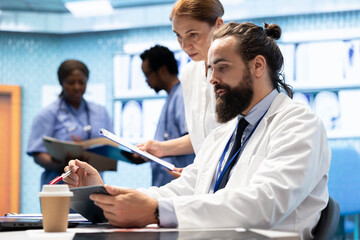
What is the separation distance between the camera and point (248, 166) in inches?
61.6

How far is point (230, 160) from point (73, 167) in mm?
517

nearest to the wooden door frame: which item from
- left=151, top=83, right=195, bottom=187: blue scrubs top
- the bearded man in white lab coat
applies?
left=151, top=83, right=195, bottom=187: blue scrubs top

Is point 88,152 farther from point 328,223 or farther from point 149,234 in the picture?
point 149,234

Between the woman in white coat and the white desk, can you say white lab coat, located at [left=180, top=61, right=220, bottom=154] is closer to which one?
the woman in white coat

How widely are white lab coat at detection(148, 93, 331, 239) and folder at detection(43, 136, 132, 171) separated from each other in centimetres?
→ 164

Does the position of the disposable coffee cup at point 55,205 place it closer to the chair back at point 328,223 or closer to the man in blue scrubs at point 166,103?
the chair back at point 328,223

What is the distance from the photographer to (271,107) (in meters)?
1.68

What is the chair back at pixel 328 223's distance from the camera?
4.66ft

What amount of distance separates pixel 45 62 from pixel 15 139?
874mm

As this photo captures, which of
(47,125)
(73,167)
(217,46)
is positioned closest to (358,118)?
(47,125)

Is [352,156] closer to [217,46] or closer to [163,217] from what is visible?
[217,46]

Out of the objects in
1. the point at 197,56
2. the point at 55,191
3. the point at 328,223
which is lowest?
the point at 328,223

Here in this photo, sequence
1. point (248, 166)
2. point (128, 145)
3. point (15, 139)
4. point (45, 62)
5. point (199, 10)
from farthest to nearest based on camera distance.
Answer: point (45, 62) → point (15, 139) → point (199, 10) → point (128, 145) → point (248, 166)

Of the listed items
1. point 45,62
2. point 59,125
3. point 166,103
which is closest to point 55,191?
point 166,103
